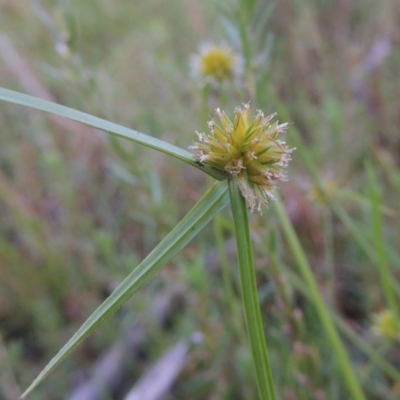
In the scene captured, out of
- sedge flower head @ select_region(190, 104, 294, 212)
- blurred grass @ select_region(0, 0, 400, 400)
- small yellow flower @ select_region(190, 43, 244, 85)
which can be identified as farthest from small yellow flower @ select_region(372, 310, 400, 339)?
sedge flower head @ select_region(190, 104, 294, 212)

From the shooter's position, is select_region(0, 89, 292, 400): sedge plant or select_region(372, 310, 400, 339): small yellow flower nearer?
select_region(0, 89, 292, 400): sedge plant

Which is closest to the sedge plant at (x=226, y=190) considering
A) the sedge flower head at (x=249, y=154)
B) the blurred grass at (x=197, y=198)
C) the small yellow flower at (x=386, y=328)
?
the sedge flower head at (x=249, y=154)

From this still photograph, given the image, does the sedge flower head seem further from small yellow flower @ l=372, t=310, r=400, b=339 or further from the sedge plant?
small yellow flower @ l=372, t=310, r=400, b=339

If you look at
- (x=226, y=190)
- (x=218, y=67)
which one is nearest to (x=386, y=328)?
(x=218, y=67)

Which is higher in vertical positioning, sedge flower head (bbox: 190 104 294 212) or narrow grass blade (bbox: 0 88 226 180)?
sedge flower head (bbox: 190 104 294 212)

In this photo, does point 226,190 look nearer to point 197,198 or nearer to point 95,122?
point 95,122

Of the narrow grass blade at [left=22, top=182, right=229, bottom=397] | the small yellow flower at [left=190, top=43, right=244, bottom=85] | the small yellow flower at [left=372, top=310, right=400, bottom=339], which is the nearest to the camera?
the narrow grass blade at [left=22, top=182, right=229, bottom=397]
